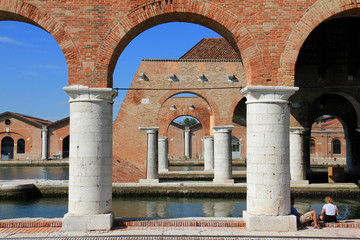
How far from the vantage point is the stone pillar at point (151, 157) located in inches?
741

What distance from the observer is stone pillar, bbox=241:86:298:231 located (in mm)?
7762

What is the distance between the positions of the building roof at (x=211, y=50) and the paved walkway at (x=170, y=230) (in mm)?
16861

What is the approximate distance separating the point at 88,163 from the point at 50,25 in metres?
3.03

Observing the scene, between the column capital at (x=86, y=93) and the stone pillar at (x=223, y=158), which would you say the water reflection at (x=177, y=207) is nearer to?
the stone pillar at (x=223, y=158)

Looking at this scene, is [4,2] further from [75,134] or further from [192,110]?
[192,110]

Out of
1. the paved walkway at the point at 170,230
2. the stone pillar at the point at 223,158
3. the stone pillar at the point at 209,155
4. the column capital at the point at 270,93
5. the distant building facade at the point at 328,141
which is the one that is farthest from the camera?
the distant building facade at the point at 328,141

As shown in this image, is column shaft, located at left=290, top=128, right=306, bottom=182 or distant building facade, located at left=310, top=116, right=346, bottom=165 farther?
distant building facade, located at left=310, top=116, right=346, bottom=165

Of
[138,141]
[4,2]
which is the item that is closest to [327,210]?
[4,2]

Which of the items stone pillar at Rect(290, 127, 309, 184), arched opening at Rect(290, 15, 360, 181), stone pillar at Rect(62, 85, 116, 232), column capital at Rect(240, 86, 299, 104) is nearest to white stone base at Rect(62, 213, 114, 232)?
stone pillar at Rect(62, 85, 116, 232)

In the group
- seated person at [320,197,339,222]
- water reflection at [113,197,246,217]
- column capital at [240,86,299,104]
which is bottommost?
water reflection at [113,197,246,217]

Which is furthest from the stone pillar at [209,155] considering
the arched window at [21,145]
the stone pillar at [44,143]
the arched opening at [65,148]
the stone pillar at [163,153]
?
the arched window at [21,145]

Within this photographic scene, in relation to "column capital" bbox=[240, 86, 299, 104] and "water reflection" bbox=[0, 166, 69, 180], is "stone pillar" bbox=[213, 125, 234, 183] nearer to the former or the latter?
"water reflection" bbox=[0, 166, 69, 180]

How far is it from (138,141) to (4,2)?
1258 cm

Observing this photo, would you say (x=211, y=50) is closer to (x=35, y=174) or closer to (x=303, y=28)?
(x=35, y=174)
